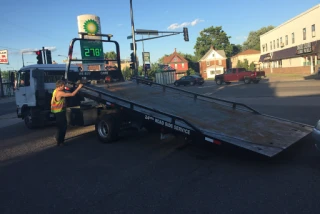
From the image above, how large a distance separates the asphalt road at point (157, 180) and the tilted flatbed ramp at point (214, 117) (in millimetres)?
344

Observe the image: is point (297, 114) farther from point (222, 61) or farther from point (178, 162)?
point (222, 61)

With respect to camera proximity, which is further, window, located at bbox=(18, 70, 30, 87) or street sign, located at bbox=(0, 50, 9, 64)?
street sign, located at bbox=(0, 50, 9, 64)

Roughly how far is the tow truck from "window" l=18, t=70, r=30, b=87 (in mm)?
530

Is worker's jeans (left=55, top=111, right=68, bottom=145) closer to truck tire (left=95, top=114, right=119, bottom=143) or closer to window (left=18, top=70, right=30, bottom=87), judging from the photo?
truck tire (left=95, top=114, right=119, bottom=143)

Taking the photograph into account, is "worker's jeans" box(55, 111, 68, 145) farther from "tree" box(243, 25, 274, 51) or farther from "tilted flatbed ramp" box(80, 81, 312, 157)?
"tree" box(243, 25, 274, 51)

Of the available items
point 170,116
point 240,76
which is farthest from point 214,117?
point 240,76

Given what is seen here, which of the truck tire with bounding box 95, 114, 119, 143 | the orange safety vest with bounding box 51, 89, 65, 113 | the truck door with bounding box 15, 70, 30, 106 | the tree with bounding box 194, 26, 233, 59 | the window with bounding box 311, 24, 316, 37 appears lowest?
the truck tire with bounding box 95, 114, 119, 143

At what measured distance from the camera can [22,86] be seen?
34.3 ft

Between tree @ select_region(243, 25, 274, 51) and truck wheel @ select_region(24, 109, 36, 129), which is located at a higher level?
tree @ select_region(243, 25, 274, 51)

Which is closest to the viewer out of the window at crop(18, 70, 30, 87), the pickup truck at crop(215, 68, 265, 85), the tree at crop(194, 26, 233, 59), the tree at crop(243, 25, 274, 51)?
the window at crop(18, 70, 30, 87)

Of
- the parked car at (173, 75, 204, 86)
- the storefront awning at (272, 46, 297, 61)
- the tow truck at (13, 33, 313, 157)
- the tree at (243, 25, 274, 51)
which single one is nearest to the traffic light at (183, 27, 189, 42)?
the parked car at (173, 75, 204, 86)

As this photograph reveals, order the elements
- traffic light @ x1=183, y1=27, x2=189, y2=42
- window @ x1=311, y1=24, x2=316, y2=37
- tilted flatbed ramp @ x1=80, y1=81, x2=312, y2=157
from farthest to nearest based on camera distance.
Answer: window @ x1=311, y1=24, x2=316, y2=37 → traffic light @ x1=183, y1=27, x2=189, y2=42 → tilted flatbed ramp @ x1=80, y1=81, x2=312, y2=157

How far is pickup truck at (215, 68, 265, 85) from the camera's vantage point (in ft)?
97.6

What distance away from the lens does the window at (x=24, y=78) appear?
1020 centimetres
